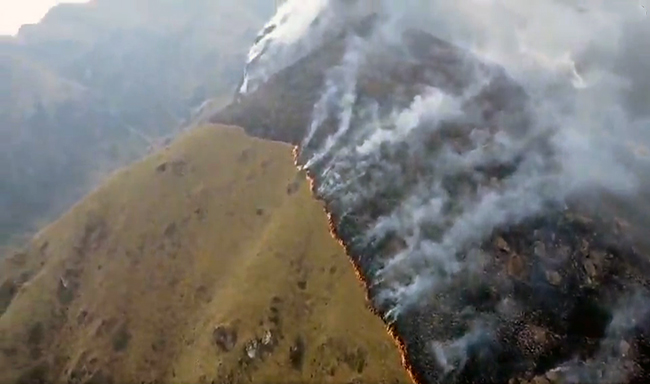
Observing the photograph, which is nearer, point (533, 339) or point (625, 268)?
point (533, 339)

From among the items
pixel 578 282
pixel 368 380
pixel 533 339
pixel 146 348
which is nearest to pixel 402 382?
pixel 368 380

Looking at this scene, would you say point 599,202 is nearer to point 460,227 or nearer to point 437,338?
point 460,227

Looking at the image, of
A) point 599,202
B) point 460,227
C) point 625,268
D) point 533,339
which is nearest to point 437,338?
point 533,339

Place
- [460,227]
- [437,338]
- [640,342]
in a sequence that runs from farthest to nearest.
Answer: [460,227] < [437,338] < [640,342]

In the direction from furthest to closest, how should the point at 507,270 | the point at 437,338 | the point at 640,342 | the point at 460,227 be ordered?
the point at 460,227 < the point at 507,270 < the point at 437,338 < the point at 640,342

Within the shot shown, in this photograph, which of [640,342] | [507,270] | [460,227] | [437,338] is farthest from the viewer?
[460,227]

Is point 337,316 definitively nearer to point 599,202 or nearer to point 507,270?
point 507,270

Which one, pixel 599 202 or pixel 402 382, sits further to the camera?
pixel 599 202

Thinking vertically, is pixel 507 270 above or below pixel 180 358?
below
